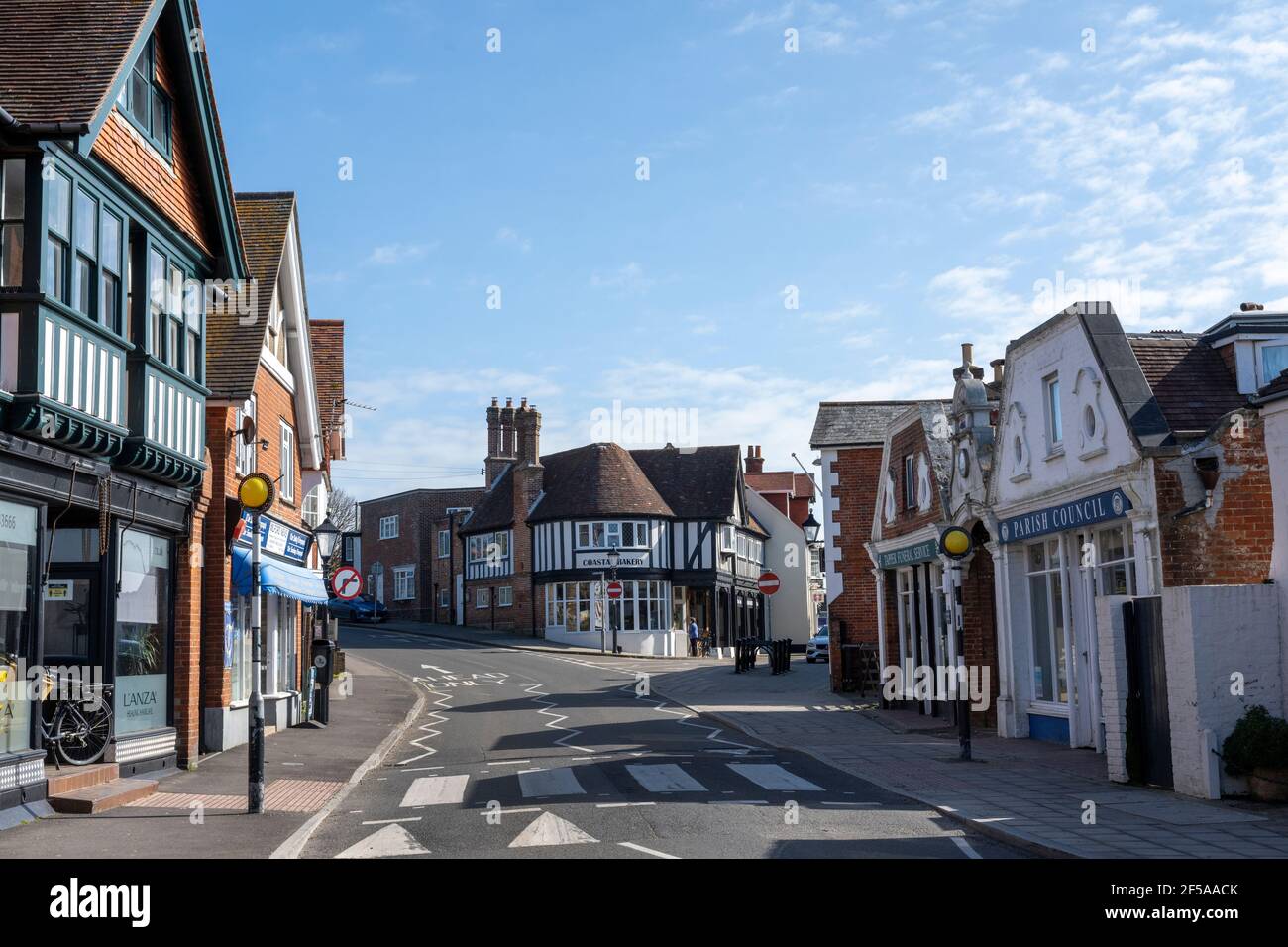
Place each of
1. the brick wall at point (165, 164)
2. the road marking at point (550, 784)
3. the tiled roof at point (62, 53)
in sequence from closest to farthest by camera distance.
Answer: the tiled roof at point (62, 53), the road marking at point (550, 784), the brick wall at point (165, 164)

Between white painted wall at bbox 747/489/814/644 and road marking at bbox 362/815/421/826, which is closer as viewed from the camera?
road marking at bbox 362/815/421/826

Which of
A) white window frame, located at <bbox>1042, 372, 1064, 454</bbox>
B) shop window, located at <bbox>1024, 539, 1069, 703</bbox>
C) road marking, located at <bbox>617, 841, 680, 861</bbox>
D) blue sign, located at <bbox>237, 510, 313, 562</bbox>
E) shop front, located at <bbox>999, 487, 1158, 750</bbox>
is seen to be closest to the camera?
road marking, located at <bbox>617, 841, 680, 861</bbox>

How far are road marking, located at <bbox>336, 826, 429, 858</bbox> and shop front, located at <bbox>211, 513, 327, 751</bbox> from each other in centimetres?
757

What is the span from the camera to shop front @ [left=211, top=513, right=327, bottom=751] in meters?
19.0

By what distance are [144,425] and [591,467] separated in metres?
43.3

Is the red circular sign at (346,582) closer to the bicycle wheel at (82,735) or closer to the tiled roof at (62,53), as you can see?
the bicycle wheel at (82,735)

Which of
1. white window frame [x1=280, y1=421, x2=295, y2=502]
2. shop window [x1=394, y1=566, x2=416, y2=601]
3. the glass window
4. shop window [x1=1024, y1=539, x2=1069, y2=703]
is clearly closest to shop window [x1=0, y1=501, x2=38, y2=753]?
→ the glass window

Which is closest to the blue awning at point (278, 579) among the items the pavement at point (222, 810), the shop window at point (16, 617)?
the pavement at point (222, 810)

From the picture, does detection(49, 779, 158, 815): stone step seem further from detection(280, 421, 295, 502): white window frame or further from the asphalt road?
detection(280, 421, 295, 502): white window frame

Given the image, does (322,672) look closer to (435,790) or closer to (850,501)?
(435,790)

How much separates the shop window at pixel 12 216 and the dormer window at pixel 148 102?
225 cm

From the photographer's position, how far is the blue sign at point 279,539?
2042 cm

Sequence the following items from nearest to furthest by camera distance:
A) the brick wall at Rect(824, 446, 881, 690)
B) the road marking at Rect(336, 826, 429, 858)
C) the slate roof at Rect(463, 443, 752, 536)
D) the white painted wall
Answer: the road marking at Rect(336, 826, 429, 858)
the brick wall at Rect(824, 446, 881, 690)
the slate roof at Rect(463, 443, 752, 536)
the white painted wall
